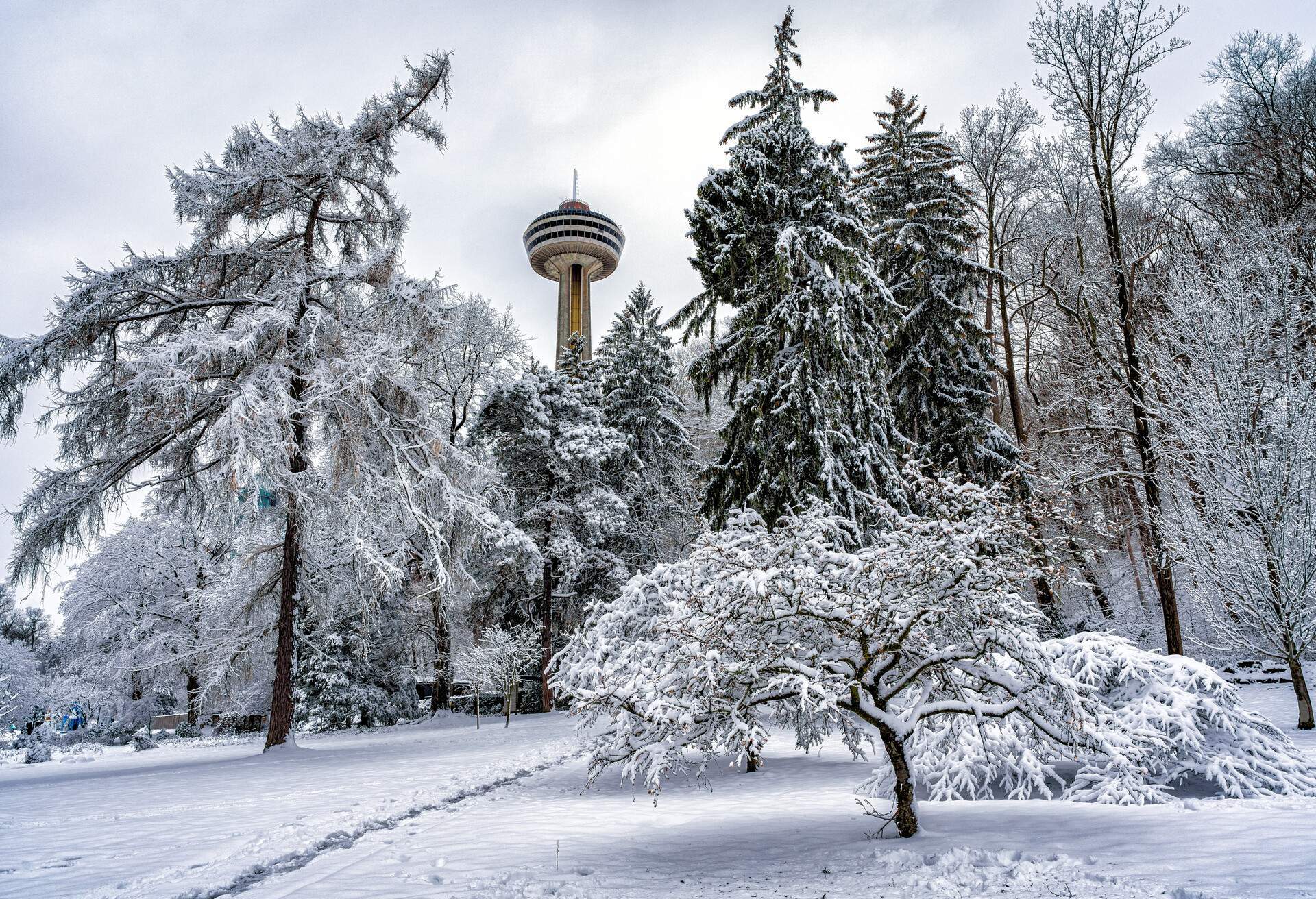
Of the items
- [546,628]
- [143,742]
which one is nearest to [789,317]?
[546,628]

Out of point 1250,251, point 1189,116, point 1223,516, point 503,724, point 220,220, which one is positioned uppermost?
point 1189,116

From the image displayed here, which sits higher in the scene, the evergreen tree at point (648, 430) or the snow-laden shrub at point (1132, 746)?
the evergreen tree at point (648, 430)

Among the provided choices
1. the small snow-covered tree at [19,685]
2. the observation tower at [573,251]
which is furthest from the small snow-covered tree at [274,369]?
the observation tower at [573,251]

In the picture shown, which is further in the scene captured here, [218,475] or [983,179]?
[983,179]

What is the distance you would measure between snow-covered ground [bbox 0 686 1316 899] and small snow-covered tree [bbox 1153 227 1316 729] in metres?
1.71

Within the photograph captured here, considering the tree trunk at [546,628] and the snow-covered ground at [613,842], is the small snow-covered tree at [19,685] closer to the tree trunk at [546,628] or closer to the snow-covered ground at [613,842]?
the tree trunk at [546,628]

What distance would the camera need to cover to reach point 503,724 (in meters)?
18.9

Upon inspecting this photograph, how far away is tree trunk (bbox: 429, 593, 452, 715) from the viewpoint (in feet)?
65.3

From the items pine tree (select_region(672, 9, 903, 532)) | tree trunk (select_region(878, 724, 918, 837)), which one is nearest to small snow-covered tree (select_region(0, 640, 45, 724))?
pine tree (select_region(672, 9, 903, 532))

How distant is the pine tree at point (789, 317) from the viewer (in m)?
12.6

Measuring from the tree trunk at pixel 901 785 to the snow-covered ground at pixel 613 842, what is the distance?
0.52ft

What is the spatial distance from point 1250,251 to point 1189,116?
8639 millimetres

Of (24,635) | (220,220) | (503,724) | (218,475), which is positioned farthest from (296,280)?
(24,635)

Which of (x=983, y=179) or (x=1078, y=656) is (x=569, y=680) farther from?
(x=983, y=179)
